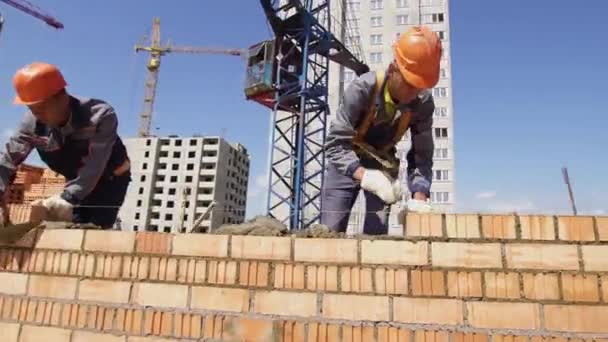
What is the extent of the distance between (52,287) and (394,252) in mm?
1881

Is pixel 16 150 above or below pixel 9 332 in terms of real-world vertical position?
above

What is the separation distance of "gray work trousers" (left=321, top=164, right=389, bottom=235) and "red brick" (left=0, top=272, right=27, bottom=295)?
1.98 metres

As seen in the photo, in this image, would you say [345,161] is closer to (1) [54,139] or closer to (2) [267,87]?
(1) [54,139]

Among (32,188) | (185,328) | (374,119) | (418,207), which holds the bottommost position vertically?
(185,328)

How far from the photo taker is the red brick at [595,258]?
1716mm

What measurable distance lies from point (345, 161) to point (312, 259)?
1.14m

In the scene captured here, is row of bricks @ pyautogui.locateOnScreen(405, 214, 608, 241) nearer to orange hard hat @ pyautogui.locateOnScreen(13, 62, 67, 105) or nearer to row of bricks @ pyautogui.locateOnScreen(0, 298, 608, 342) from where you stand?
row of bricks @ pyautogui.locateOnScreen(0, 298, 608, 342)

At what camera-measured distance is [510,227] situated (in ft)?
5.97

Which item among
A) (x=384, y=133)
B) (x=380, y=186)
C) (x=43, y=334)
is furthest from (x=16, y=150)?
(x=384, y=133)

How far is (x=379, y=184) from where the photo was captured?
8.79ft

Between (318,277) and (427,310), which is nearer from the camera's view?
(427,310)

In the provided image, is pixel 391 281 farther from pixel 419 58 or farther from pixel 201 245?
pixel 419 58

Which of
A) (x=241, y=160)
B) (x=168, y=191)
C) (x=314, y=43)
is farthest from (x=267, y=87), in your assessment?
(x=241, y=160)

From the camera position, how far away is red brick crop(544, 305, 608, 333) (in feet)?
5.39
